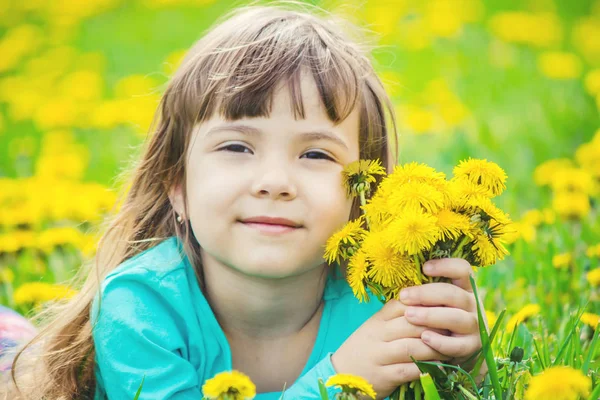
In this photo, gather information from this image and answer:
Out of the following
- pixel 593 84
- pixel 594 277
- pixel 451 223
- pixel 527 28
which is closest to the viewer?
pixel 451 223

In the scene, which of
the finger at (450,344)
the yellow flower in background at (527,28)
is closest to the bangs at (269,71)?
the finger at (450,344)

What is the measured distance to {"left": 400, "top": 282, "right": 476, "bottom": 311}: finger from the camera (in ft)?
5.18

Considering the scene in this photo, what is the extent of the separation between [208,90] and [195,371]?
2.07 feet

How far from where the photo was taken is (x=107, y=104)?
458cm

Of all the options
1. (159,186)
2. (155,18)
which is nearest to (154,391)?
(159,186)

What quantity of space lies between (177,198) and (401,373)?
0.78 m

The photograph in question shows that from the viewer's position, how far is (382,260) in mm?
1516

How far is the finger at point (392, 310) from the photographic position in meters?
1.65

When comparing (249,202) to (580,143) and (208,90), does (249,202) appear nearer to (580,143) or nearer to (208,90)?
(208,90)

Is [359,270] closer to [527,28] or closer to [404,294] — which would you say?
[404,294]

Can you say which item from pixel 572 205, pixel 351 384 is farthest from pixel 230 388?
pixel 572 205

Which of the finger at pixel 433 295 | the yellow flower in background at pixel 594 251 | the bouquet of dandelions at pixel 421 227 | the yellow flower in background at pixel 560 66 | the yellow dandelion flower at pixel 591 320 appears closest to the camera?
the bouquet of dandelions at pixel 421 227

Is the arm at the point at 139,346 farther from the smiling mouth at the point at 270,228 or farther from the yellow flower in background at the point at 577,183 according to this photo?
the yellow flower in background at the point at 577,183

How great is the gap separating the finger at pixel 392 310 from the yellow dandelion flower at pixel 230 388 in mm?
429
